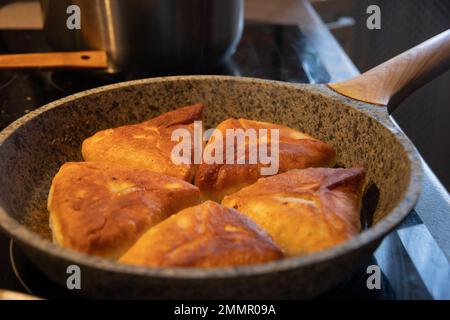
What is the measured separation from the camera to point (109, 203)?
737mm

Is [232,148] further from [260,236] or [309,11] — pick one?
[309,11]

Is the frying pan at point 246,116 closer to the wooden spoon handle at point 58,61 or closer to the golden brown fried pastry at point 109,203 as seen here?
the golden brown fried pastry at point 109,203

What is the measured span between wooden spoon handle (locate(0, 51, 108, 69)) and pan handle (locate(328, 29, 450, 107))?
0.61 metres

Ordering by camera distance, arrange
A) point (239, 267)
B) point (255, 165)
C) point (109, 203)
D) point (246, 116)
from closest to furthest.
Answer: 1. point (239, 267)
2. point (109, 203)
3. point (255, 165)
4. point (246, 116)

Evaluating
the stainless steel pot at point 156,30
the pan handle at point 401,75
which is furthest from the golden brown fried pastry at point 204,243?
the stainless steel pot at point 156,30

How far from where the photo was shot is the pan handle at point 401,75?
943mm

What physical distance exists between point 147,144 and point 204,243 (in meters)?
0.34

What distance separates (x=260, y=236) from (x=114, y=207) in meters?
0.21

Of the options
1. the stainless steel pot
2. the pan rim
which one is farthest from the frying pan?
the stainless steel pot

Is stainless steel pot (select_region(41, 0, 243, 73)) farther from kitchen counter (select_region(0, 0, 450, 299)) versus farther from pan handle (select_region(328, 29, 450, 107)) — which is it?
kitchen counter (select_region(0, 0, 450, 299))

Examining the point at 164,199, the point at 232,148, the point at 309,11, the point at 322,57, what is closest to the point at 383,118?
the point at 232,148

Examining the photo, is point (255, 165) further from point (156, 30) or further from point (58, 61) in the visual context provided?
point (58, 61)

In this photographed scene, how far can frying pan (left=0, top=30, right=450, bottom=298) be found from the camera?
0.55 metres

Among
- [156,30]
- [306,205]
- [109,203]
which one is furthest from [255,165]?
[156,30]
